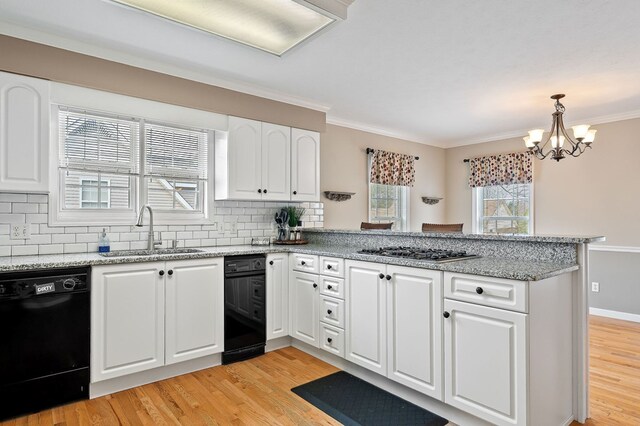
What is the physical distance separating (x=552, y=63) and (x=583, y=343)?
2215mm

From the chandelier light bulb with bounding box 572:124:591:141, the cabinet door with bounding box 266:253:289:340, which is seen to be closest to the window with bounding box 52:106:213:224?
the cabinet door with bounding box 266:253:289:340

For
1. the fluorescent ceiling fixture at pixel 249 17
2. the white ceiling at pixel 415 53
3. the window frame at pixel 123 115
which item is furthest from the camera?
the window frame at pixel 123 115

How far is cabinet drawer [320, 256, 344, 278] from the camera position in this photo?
2.91m

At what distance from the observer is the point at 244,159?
11.8 feet

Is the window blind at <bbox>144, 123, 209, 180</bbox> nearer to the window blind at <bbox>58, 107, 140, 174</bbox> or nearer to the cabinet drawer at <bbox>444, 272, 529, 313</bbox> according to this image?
the window blind at <bbox>58, 107, 140, 174</bbox>

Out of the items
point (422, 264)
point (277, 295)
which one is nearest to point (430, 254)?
point (422, 264)

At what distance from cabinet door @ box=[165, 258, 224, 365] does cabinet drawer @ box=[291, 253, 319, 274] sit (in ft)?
2.19

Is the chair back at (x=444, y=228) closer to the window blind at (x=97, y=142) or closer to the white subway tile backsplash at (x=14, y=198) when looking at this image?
the window blind at (x=97, y=142)

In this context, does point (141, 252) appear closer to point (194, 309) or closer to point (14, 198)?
point (194, 309)

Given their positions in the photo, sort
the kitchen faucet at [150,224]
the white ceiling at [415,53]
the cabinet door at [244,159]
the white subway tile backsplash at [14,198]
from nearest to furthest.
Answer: the white ceiling at [415,53] < the white subway tile backsplash at [14,198] < the kitchen faucet at [150,224] < the cabinet door at [244,159]

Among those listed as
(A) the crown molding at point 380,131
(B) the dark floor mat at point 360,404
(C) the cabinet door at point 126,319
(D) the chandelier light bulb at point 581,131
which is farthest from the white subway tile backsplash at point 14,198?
(D) the chandelier light bulb at point 581,131

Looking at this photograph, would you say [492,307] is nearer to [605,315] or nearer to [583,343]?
[583,343]

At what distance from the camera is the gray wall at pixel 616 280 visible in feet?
14.6

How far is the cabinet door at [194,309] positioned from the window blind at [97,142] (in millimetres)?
1066
